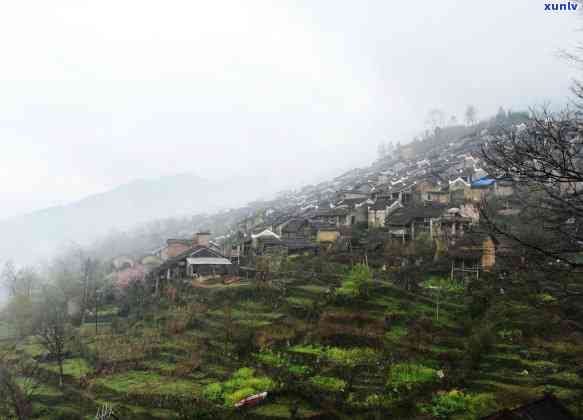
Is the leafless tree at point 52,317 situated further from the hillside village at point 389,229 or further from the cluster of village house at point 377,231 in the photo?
the hillside village at point 389,229

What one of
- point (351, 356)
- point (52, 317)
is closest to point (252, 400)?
point (351, 356)

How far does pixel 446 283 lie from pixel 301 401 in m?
15.5

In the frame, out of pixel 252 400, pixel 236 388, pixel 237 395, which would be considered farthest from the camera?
pixel 236 388

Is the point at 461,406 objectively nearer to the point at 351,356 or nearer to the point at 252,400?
the point at 351,356

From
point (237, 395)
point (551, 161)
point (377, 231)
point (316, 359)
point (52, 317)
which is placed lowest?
point (52, 317)

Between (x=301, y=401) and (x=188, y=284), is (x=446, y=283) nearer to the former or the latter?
(x=301, y=401)

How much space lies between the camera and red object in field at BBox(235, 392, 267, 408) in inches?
841

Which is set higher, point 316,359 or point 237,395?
point 316,359

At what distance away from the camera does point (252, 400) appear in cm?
2164

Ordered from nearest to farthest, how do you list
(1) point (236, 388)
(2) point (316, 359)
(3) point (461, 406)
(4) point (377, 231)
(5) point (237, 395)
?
(3) point (461, 406), (5) point (237, 395), (1) point (236, 388), (2) point (316, 359), (4) point (377, 231)

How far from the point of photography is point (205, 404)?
851 inches

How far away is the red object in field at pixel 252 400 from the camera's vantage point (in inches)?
841

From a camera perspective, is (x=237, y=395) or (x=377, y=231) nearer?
(x=237, y=395)

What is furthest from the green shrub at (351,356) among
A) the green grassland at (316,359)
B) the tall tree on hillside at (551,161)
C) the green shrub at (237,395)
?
the tall tree on hillside at (551,161)
